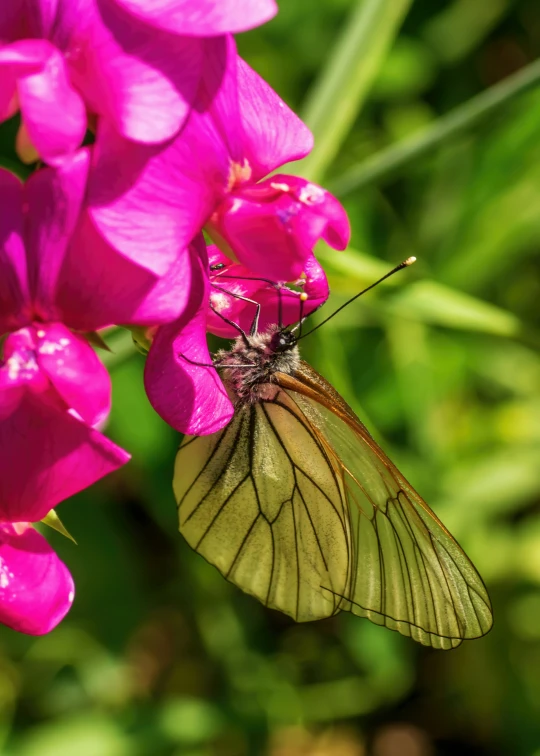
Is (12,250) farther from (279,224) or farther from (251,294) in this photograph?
(251,294)

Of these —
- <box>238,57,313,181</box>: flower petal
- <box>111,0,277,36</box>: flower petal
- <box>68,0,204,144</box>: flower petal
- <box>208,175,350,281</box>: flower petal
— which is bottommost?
<box>208,175,350,281</box>: flower petal

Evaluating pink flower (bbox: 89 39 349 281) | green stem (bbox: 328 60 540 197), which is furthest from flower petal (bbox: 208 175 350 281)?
green stem (bbox: 328 60 540 197)

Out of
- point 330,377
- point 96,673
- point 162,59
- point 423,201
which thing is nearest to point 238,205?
point 162,59

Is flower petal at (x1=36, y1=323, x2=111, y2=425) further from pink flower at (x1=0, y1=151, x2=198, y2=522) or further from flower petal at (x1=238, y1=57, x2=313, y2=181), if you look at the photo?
flower petal at (x1=238, y1=57, x2=313, y2=181)

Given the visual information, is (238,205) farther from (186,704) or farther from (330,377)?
(186,704)

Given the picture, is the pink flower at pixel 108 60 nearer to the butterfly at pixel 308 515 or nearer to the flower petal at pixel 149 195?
the flower petal at pixel 149 195

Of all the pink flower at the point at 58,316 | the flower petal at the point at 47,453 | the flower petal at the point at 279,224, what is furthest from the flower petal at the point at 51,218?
the flower petal at the point at 279,224
